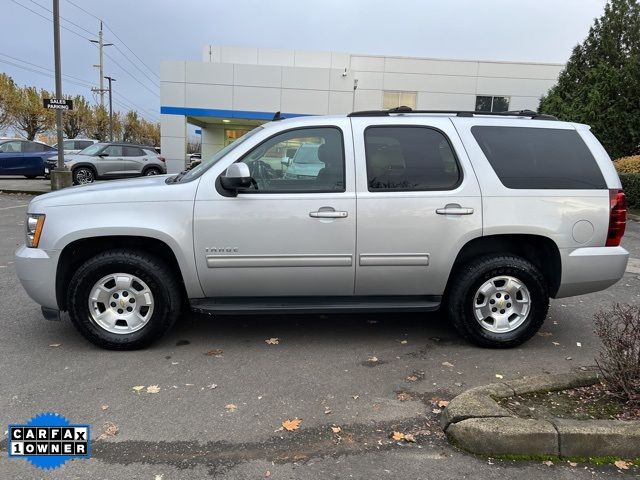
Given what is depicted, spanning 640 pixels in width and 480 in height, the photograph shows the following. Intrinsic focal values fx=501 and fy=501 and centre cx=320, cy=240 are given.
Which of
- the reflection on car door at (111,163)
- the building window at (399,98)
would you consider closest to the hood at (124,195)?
the reflection on car door at (111,163)

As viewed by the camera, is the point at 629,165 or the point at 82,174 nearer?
the point at 629,165

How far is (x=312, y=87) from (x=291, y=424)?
929 inches

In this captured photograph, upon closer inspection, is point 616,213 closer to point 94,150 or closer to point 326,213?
point 326,213

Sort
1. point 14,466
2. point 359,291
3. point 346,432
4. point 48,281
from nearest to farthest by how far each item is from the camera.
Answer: point 14,466
point 346,432
point 48,281
point 359,291

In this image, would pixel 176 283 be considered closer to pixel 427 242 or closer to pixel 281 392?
pixel 281 392

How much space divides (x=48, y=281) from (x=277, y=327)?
80.7 inches

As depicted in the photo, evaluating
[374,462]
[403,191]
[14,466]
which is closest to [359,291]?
[403,191]

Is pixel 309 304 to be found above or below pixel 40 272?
below

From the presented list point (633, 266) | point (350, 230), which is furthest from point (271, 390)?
point (633, 266)

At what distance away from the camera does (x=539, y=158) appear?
14.4 ft

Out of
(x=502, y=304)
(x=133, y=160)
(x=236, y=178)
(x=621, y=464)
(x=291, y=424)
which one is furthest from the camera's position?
(x=133, y=160)

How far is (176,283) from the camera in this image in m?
4.24

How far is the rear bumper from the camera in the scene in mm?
4312

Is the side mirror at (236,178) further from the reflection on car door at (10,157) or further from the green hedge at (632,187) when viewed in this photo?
the reflection on car door at (10,157)
